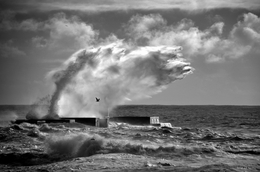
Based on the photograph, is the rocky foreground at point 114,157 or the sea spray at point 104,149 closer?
the rocky foreground at point 114,157

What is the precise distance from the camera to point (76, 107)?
175 feet

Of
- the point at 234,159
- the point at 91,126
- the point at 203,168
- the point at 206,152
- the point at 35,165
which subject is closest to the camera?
the point at 203,168

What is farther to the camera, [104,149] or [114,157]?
[104,149]

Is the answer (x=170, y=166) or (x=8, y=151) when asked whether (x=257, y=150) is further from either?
(x=8, y=151)

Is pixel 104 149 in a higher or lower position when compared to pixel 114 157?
higher

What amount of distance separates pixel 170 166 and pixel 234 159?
3.88 m

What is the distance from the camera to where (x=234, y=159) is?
54.2 ft

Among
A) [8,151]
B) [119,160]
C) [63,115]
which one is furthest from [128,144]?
[63,115]

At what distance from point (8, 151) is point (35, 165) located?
4.22m

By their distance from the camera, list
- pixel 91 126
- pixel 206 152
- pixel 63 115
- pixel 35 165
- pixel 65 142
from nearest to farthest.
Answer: pixel 35 165
pixel 206 152
pixel 65 142
pixel 91 126
pixel 63 115

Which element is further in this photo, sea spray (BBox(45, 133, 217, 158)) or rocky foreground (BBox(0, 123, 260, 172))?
sea spray (BBox(45, 133, 217, 158))

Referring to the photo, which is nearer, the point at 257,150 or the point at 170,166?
the point at 170,166

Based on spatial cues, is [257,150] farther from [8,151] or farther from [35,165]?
[8,151]

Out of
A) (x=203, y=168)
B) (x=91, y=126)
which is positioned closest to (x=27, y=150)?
(x=203, y=168)
